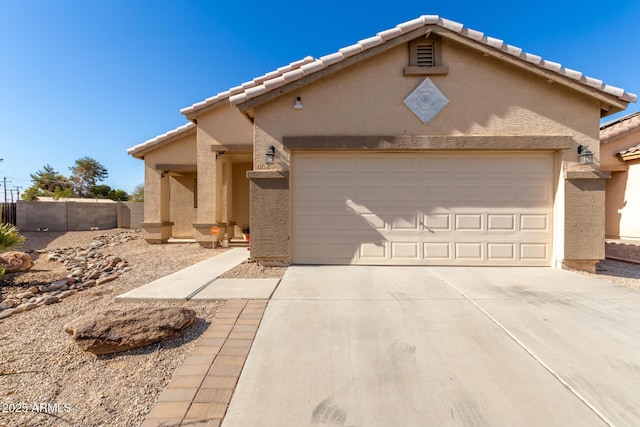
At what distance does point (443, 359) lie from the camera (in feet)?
8.66

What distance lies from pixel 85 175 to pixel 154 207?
53015mm

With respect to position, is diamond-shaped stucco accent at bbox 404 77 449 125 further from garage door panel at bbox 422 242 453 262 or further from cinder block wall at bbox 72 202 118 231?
cinder block wall at bbox 72 202 118 231

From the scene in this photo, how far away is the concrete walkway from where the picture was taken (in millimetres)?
4137

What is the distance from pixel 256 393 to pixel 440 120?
19.5ft

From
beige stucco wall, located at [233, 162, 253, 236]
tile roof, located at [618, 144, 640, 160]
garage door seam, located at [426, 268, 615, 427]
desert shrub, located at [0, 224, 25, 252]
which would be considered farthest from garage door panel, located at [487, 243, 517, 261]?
desert shrub, located at [0, 224, 25, 252]

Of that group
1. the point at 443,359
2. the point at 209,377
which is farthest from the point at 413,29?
the point at 209,377

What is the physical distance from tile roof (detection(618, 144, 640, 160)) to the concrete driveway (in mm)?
8440

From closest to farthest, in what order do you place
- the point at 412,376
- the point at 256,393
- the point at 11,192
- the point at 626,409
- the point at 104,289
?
the point at 626,409 → the point at 256,393 → the point at 412,376 → the point at 104,289 → the point at 11,192

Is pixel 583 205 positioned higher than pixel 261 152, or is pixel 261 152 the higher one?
pixel 261 152

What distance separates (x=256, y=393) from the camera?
7.22ft

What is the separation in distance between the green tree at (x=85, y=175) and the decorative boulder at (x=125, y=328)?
57.7 meters

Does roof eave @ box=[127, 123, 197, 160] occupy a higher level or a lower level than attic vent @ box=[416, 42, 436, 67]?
lower

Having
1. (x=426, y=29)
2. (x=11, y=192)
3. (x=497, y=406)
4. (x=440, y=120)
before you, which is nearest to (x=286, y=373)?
(x=497, y=406)

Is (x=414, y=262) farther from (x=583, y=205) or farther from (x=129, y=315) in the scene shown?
(x=129, y=315)
